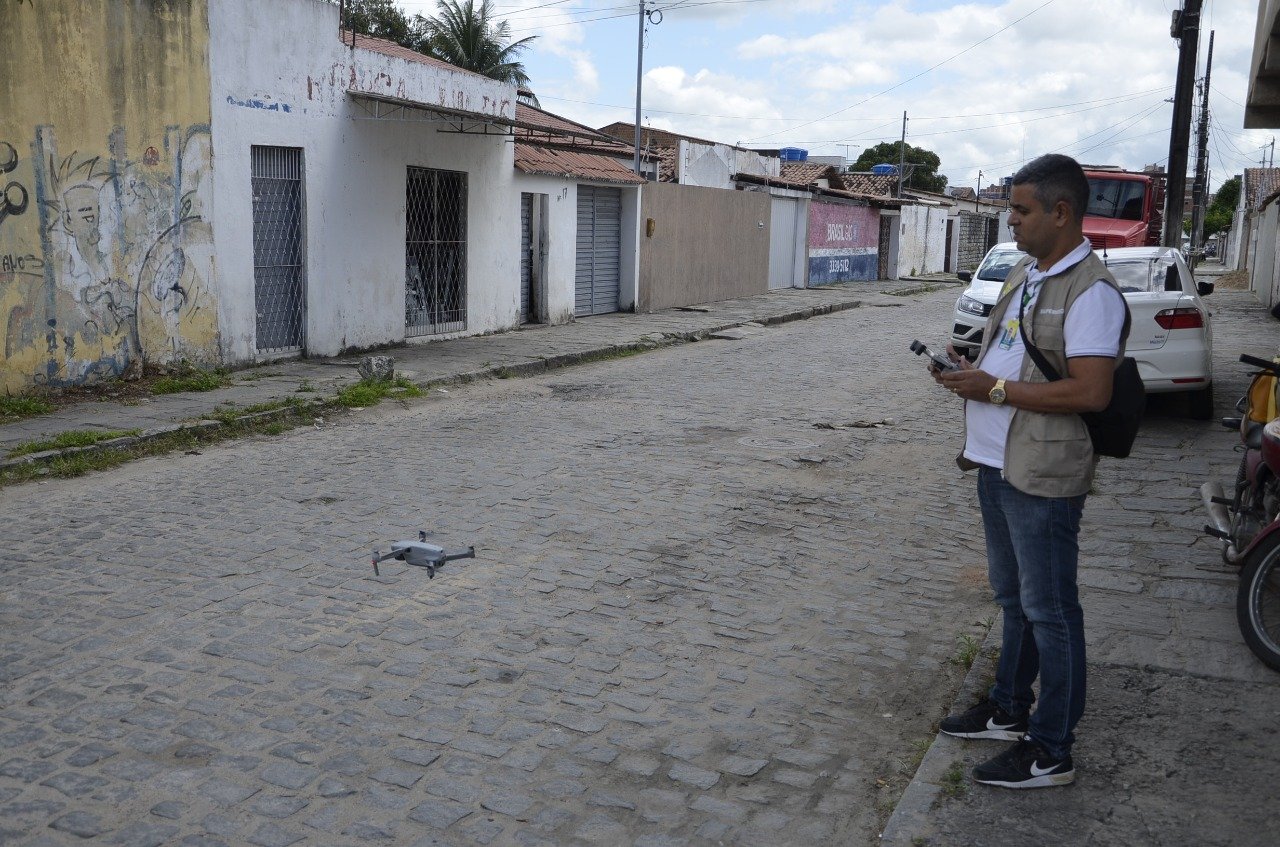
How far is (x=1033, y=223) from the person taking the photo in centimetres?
351

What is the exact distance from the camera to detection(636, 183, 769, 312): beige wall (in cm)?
2316

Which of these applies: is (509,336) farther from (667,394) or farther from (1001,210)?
(1001,210)

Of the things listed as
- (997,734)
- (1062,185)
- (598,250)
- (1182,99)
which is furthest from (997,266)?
(1062,185)

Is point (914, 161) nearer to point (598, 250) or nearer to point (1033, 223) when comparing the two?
point (598, 250)

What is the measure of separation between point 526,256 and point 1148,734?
53.0ft

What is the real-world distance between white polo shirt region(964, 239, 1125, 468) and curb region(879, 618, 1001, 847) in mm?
1035

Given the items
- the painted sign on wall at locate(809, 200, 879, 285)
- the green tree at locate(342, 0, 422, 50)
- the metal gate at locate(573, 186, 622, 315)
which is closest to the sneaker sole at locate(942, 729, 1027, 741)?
the metal gate at locate(573, 186, 622, 315)

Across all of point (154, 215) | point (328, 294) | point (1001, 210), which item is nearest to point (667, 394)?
point (328, 294)

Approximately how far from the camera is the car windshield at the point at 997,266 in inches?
579

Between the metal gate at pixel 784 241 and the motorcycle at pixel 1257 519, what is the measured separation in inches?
934

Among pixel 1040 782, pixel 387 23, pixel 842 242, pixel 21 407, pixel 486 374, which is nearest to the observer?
pixel 1040 782

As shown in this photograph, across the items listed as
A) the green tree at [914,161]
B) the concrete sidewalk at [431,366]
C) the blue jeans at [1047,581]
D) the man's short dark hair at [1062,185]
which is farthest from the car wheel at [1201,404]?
the green tree at [914,161]

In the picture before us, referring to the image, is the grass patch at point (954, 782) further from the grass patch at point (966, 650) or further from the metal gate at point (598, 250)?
the metal gate at point (598, 250)

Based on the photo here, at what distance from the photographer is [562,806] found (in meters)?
3.66
